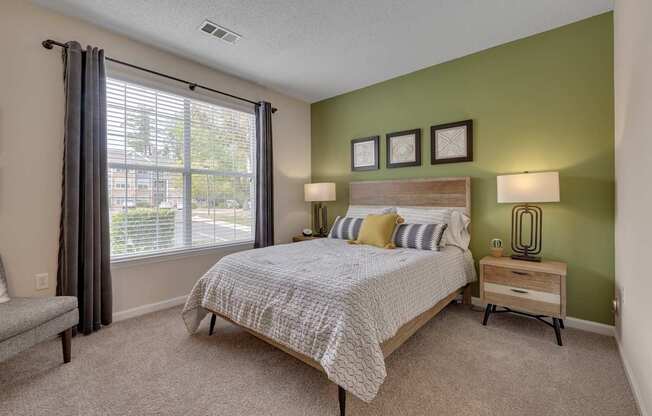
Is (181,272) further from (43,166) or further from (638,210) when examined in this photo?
(638,210)

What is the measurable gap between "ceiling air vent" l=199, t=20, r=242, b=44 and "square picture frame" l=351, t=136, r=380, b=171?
6.42 ft

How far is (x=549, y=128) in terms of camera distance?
2.61 metres

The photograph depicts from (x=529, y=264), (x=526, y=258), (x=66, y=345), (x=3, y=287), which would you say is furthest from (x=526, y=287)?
(x=3, y=287)

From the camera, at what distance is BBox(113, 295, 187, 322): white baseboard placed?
2.70 meters

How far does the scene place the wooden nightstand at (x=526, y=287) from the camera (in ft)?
7.16

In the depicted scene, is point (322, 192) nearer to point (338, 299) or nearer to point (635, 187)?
point (338, 299)

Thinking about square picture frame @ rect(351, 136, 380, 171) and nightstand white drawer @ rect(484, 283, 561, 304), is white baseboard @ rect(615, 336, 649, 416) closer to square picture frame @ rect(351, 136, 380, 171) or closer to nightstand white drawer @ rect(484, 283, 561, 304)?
nightstand white drawer @ rect(484, 283, 561, 304)

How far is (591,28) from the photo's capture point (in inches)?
95.2

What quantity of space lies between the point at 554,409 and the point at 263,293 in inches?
68.5

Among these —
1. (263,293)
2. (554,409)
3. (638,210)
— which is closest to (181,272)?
(263,293)

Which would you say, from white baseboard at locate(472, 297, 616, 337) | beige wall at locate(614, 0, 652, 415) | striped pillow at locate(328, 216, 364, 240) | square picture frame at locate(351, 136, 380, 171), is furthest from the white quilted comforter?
square picture frame at locate(351, 136, 380, 171)

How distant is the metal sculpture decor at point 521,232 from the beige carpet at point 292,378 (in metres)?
0.65

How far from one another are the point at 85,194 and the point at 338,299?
7.69 feet

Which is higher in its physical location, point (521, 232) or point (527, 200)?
point (527, 200)
